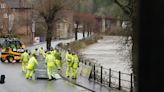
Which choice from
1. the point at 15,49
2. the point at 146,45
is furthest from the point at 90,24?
the point at 146,45

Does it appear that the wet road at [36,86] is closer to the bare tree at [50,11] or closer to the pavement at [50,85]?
the pavement at [50,85]

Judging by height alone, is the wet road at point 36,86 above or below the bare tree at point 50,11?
below

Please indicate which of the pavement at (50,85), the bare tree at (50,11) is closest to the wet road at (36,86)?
the pavement at (50,85)

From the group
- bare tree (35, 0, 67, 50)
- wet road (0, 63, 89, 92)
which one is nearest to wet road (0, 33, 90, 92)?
wet road (0, 63, 89, 92)

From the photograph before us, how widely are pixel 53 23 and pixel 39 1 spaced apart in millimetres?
3700

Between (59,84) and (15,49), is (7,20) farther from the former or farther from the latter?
(59,84)

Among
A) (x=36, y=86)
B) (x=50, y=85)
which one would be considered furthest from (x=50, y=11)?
(x=36, y=86)

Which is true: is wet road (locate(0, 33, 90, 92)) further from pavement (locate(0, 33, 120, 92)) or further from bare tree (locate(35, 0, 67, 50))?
bare tree (locate(35, 0, 67, 50))

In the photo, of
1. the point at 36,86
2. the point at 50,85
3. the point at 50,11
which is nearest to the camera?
the point at 36,86

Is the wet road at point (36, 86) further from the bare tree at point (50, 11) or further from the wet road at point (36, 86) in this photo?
the bare tree at point (50, 11)

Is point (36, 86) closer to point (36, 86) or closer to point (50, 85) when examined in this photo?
point (36, 86)

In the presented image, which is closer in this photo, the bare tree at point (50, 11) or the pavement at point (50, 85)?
the pavement at point (50, 85)

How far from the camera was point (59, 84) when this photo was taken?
80.9 feet

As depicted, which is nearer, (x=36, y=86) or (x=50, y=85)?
(x=36, y=86)
